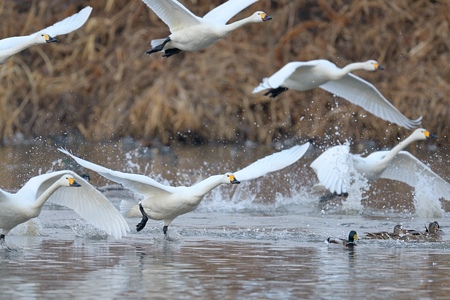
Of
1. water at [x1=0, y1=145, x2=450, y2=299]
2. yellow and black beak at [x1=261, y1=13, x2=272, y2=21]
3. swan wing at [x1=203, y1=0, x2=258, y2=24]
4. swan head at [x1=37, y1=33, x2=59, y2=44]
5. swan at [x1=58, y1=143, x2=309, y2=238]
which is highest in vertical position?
swan wing at [x1=203, y1=0, x2=258, y2=24]

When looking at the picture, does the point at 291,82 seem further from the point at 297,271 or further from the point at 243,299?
the point at 243,299

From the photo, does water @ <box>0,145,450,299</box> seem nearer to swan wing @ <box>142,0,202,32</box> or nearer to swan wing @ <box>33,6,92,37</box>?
swan wing @ <box>33,6,92,37</box>

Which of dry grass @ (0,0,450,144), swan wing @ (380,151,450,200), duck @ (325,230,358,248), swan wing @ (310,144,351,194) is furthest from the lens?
dry grass @ (0,0,450,144)

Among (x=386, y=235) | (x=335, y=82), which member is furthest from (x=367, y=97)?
(x=386, y=235)

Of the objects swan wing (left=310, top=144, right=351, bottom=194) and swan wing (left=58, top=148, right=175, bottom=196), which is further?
swan wing (left=310, top=144, right=351, bottom=194)

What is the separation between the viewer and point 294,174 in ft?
61.7

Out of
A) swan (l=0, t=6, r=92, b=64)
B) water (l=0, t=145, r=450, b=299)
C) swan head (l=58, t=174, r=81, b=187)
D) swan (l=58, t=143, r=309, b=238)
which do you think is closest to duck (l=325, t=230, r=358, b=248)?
water (l=0, t=145, r=450, b=299)

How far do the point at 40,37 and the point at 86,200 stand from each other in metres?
2.75

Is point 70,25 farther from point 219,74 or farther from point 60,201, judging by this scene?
point 219,74

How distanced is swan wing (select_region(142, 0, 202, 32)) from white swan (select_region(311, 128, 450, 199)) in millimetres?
2400

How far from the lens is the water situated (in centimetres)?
859

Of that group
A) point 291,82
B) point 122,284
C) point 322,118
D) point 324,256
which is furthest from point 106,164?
point 122,284

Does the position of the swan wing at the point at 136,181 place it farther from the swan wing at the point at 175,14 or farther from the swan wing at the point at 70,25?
the swan wing at the point at 70,25

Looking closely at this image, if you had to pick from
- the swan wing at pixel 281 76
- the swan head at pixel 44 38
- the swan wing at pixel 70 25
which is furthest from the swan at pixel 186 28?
the swan head at pixel 44 38
